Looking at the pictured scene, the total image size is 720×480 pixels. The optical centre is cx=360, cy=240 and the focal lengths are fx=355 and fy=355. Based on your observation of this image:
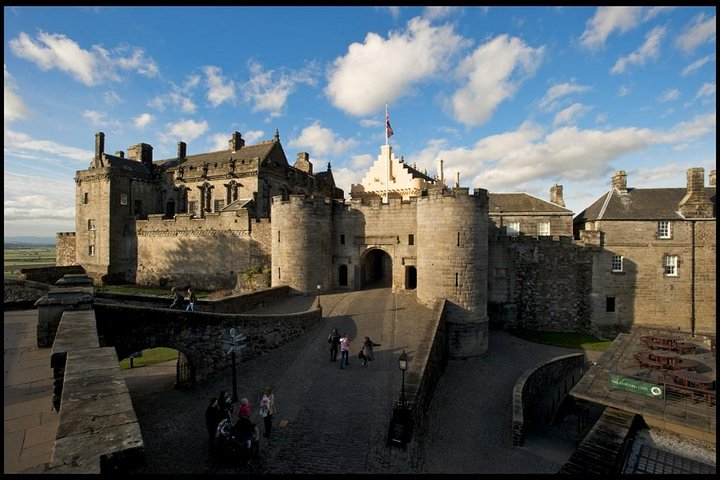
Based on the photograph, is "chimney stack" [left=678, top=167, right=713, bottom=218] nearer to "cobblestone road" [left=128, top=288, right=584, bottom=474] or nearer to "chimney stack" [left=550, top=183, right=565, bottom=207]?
"chimney stack" [left=550, top=183, right=565, bottom=207]

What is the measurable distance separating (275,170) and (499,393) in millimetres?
28336

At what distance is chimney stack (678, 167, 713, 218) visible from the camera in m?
24.3

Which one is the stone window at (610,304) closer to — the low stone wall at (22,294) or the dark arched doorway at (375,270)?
the dark arched doorway at (375,270)

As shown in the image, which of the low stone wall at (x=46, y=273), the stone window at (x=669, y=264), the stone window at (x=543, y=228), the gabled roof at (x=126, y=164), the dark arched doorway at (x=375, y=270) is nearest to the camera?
the stone window at (x=669, y=264)

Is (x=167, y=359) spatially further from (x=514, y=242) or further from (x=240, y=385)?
(x=514, y=242)

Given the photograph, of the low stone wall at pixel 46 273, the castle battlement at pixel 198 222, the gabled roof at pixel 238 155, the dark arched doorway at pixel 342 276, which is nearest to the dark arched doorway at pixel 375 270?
the dark arched doorway at pixel 342 276

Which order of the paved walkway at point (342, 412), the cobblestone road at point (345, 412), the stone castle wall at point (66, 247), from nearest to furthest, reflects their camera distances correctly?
the paved walkway at point (342, 412)
the cobblestone road at point (345, 412)
the stone castle wall at point (66, 247)

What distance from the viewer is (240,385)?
1295 cm

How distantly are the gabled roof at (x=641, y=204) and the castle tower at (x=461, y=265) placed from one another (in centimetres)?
1282

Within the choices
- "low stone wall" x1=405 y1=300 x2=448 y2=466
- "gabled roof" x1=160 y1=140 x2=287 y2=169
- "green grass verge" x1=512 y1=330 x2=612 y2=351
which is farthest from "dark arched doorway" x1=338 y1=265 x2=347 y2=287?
"gabled roof" x1=160 y1=140 x2=287 y2=169

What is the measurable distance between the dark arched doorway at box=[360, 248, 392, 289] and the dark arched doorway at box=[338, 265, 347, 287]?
127 cm

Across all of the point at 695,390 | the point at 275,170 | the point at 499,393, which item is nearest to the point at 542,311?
the point at 499,393

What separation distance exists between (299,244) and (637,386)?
18.1 m

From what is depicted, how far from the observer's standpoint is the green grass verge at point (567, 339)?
2331 cm
